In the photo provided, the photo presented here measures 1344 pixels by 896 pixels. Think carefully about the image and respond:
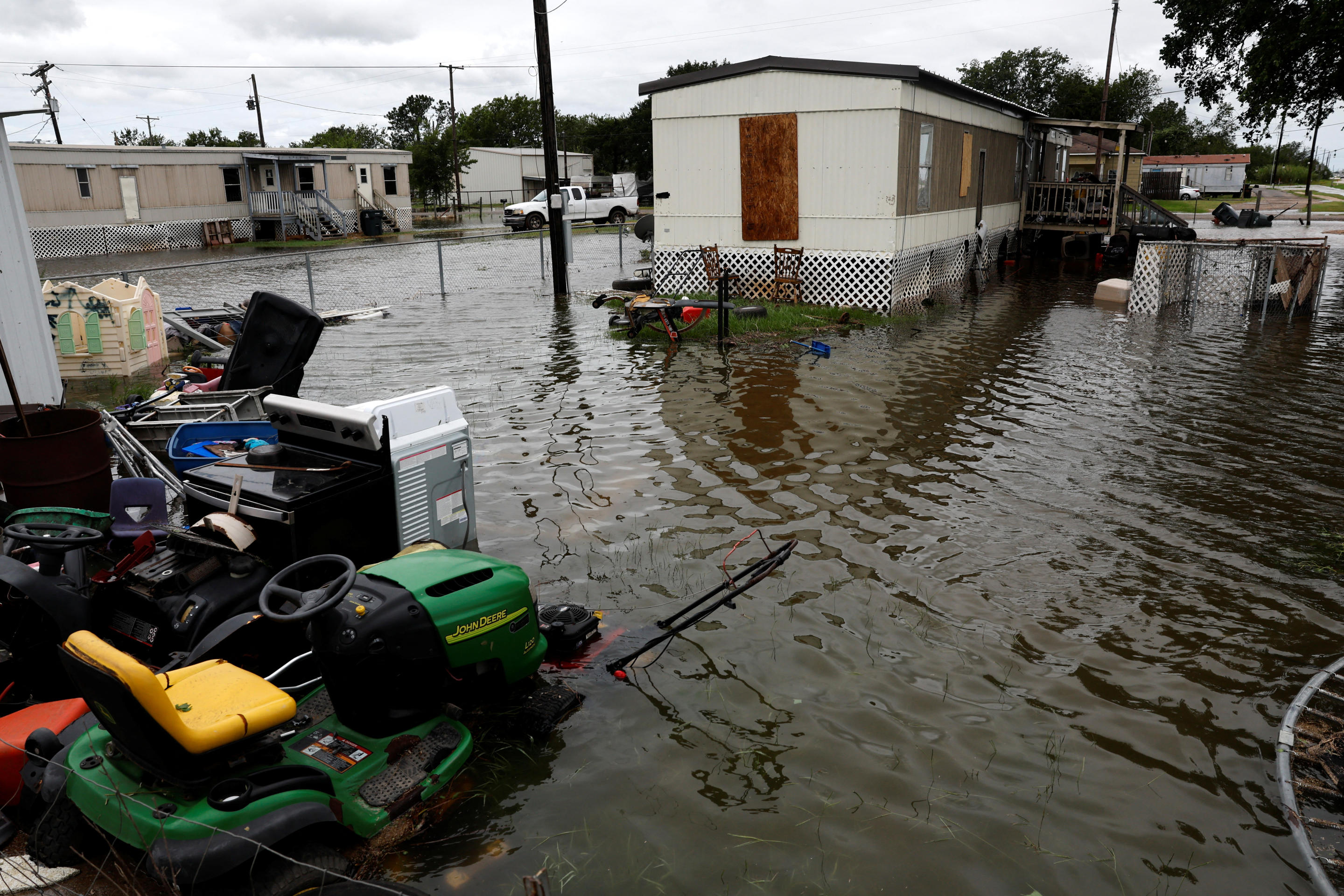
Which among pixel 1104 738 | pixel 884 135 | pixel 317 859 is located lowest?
pixel 1104 738

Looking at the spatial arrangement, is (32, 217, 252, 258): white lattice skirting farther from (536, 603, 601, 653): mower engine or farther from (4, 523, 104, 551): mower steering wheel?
(536, 603, 601, 653): mower engine

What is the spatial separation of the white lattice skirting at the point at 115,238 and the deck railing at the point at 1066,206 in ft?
102

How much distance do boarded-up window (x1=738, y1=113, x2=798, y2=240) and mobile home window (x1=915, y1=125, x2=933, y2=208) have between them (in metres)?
2.43

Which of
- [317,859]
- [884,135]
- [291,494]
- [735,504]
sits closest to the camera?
[317,859]

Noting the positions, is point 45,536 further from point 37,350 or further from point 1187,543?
point 1187,543

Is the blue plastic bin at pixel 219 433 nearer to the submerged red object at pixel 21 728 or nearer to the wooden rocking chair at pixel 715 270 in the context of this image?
the submerged red object at pixel 21 728

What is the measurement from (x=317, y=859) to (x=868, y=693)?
277 centimetres

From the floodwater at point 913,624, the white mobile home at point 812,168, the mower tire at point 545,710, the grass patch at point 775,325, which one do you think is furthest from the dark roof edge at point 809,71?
the mower tire at point 545,710

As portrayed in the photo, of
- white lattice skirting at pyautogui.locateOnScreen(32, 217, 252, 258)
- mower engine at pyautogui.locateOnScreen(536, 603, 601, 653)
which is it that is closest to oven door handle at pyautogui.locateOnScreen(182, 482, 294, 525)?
mower engine at pyautogui.locateOnScreen(536, 603, 601, 653)

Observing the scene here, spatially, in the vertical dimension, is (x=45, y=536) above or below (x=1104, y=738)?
above

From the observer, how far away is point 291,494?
4.53 m

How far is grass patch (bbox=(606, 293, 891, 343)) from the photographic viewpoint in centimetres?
1426

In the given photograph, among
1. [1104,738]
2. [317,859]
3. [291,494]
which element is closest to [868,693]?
[1104,738]

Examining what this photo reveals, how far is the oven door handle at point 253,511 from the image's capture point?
4.42 m
